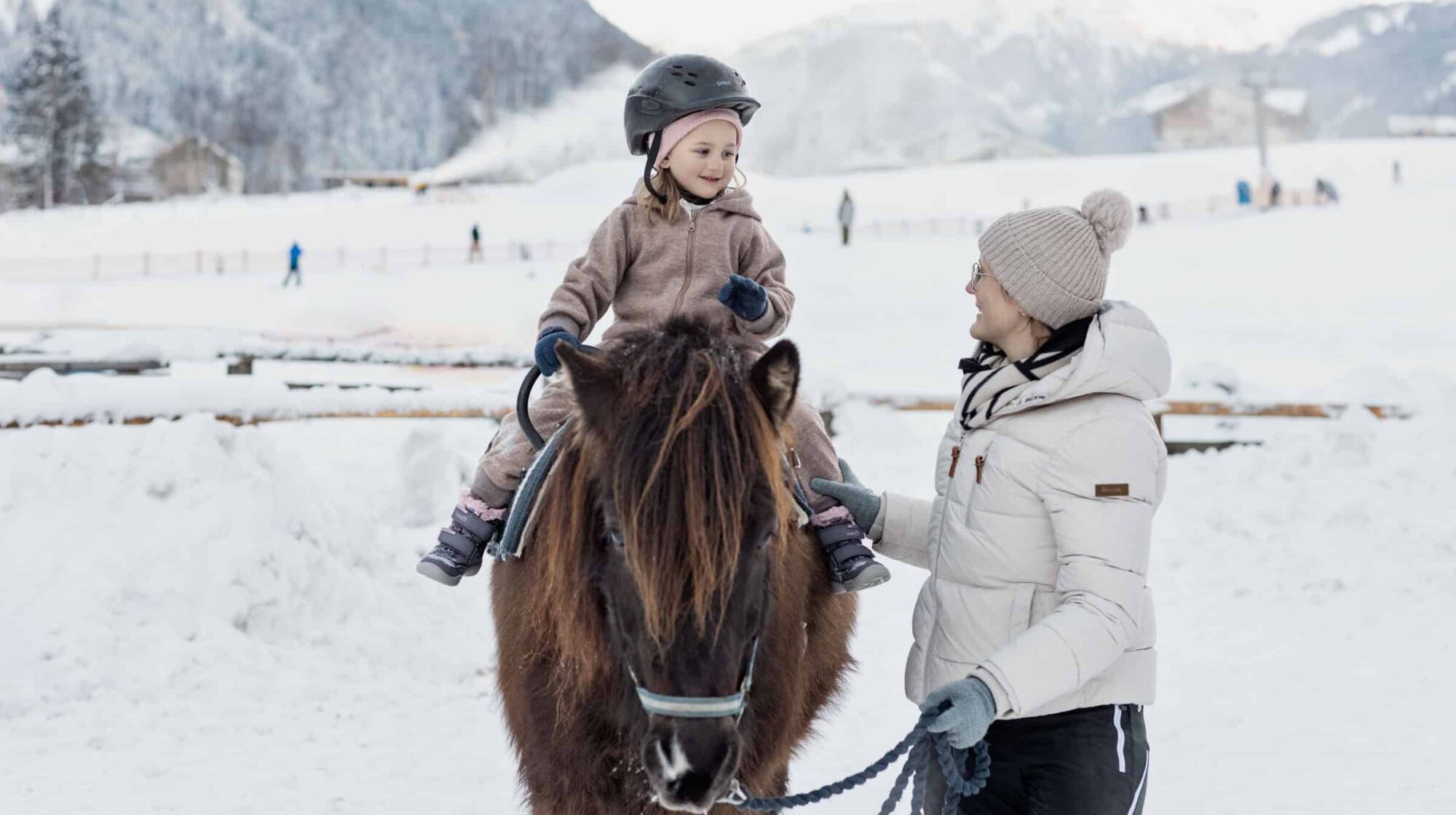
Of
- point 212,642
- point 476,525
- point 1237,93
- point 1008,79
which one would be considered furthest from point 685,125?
point 1008,79

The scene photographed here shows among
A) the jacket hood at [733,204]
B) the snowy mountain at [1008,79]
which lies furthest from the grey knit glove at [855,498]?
the snowy mountain at [1008,79]

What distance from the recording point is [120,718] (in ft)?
16.5

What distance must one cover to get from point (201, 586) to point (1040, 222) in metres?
4.78

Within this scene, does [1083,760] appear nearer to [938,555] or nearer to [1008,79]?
[938,555]

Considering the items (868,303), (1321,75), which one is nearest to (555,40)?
(868,303)

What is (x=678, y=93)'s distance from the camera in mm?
3061

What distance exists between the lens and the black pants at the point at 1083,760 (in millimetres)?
2588

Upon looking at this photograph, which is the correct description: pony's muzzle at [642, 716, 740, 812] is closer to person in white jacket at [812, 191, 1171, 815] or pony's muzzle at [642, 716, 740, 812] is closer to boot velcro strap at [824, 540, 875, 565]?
person in white jacket at [812, 191, 1171, 815]

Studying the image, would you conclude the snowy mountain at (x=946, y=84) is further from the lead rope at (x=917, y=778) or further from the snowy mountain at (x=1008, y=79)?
the lead rope at (x=917, y=778)

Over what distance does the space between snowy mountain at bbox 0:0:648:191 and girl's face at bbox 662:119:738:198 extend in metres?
76.1

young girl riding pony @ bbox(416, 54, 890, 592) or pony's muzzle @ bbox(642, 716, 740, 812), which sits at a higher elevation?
young girl riding pony @ bbox(416, 54, 890, 592)

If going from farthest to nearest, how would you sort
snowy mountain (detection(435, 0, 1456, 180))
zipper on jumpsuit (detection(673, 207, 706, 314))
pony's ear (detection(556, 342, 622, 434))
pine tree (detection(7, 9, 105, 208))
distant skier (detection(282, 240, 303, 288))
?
snowy mountain (detection(435, 0, 1456, 180)) < pine tree (detection(7, 9, 105, 208)) < distant skier (detection(282, 240, 303, 288)) < zipper on jumpsuit (detection(673, 207, 706, 314)) < pony's ear (detection(556, 342, 622, 434))

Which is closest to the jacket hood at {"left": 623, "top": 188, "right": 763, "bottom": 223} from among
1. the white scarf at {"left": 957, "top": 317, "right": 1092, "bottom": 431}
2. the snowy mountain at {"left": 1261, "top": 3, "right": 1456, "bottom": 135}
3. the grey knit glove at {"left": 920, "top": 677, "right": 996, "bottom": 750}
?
the white scarf at {"left": 957, "top": 317, "right": 1092, "bottom": 431}

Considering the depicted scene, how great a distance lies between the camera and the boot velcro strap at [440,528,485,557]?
289cm
